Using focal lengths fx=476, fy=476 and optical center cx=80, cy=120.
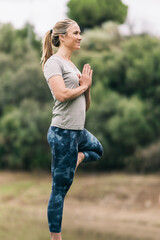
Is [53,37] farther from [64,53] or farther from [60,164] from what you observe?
[60,164]

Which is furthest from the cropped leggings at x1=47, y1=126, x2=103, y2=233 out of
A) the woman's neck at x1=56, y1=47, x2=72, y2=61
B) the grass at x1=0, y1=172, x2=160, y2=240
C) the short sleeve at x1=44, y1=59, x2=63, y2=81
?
the grass at x1=0, y1=172, x2=160, y2=240

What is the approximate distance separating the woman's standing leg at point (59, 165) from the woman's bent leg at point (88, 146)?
0.62 feet

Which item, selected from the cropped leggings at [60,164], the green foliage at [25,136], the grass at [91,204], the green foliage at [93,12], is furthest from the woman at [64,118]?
the green foliage at [93,12]

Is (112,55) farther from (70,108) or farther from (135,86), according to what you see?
(70,108)

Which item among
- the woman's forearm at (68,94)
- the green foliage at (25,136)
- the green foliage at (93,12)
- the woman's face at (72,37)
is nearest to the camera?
the woman's forearm at (68,94)

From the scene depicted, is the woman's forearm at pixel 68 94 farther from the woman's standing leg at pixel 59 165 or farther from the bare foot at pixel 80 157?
the bare foot at pixel 80 157

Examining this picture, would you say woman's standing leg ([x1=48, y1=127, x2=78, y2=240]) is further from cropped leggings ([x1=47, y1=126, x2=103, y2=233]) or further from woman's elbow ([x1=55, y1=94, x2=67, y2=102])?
woman's elbow ([x1=55, y1=94, x2=67, y2=102])

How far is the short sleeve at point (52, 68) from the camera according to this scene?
3.80 m

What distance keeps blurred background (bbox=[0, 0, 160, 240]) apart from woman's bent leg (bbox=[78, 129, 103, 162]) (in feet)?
77.8

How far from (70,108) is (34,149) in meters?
29.0

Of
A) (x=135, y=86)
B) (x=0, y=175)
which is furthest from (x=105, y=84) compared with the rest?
(x=0, y=175)

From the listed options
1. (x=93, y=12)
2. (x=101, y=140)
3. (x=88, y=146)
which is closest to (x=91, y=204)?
(x=101, y=140)

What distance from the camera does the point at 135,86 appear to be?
32938 millimetres

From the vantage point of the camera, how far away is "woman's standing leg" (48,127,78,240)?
389 centimetres
